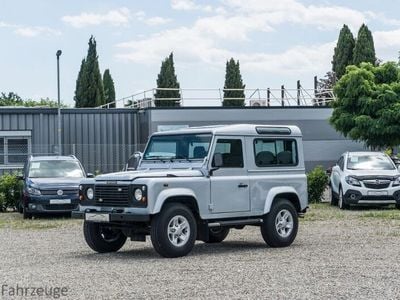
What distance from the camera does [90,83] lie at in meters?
58.4

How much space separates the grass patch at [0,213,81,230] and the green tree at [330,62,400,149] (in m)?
15.2

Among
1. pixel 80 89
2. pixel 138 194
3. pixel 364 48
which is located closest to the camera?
pixel 138 194

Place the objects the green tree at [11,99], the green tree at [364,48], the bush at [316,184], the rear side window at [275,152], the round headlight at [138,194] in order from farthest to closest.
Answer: the green tree at [11,99]
the green tree at [364,48]
the bush at [316,184]
the rear side window at [275,152]
the round headlight at [138,194]

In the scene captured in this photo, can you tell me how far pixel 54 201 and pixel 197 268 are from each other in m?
10.2

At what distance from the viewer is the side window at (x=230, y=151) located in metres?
13.3

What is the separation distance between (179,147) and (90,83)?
45711 millimetres

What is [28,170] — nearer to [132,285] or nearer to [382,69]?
[132,285]

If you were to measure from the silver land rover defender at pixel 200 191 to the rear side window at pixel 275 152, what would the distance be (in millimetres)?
17

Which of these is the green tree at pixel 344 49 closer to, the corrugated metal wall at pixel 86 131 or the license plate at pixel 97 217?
the corrugated metal wall at pixel 86 131

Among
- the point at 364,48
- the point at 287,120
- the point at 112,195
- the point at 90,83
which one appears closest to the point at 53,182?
the point at 112,195

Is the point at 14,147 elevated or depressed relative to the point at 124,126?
depressed

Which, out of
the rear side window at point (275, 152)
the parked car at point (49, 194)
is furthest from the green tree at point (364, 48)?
the rear side window at point (275, 152)

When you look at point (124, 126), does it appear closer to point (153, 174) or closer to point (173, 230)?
point (153, 174)

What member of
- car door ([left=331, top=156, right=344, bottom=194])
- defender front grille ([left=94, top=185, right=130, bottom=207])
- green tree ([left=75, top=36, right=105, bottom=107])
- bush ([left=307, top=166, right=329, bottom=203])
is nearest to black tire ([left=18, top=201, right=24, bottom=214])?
bush ([left=307, top=166, right=329, bottom=203])
